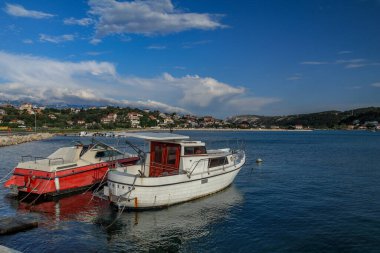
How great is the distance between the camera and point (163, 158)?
20453 mm

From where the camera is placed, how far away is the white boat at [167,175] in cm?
1778

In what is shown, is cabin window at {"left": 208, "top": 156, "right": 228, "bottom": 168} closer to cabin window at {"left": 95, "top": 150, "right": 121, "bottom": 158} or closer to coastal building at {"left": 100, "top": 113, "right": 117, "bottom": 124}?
cabin window at {"left": 95, "top": 150, "right": 121, "bottom": 158}

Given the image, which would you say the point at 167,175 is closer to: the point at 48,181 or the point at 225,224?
the point at 225,224

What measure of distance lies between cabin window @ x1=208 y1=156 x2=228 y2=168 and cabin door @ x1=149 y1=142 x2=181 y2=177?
2503 mm

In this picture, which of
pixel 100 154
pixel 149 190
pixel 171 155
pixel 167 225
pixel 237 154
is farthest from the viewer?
pixel 237 154

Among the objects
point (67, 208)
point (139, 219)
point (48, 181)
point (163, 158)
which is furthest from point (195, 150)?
point (48, 181)

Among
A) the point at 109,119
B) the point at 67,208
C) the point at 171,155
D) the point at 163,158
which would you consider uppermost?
the point at 109,119

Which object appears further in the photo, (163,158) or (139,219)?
(163,158)

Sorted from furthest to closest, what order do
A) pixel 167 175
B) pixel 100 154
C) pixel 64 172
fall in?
1. pixel 100 154
2. pixel 64 172
3. pixel 167 175

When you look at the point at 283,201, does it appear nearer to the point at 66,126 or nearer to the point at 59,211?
the point at 59,211

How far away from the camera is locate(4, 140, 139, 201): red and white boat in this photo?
67.5ft

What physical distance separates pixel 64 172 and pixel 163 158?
6199 mm

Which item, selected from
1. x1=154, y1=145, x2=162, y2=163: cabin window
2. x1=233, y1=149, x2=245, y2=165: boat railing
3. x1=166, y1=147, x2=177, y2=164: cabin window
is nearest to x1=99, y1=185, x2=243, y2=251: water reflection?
x1=166, y1=147, x2=177, y2=164: cabin window

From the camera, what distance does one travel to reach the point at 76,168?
22.1m
